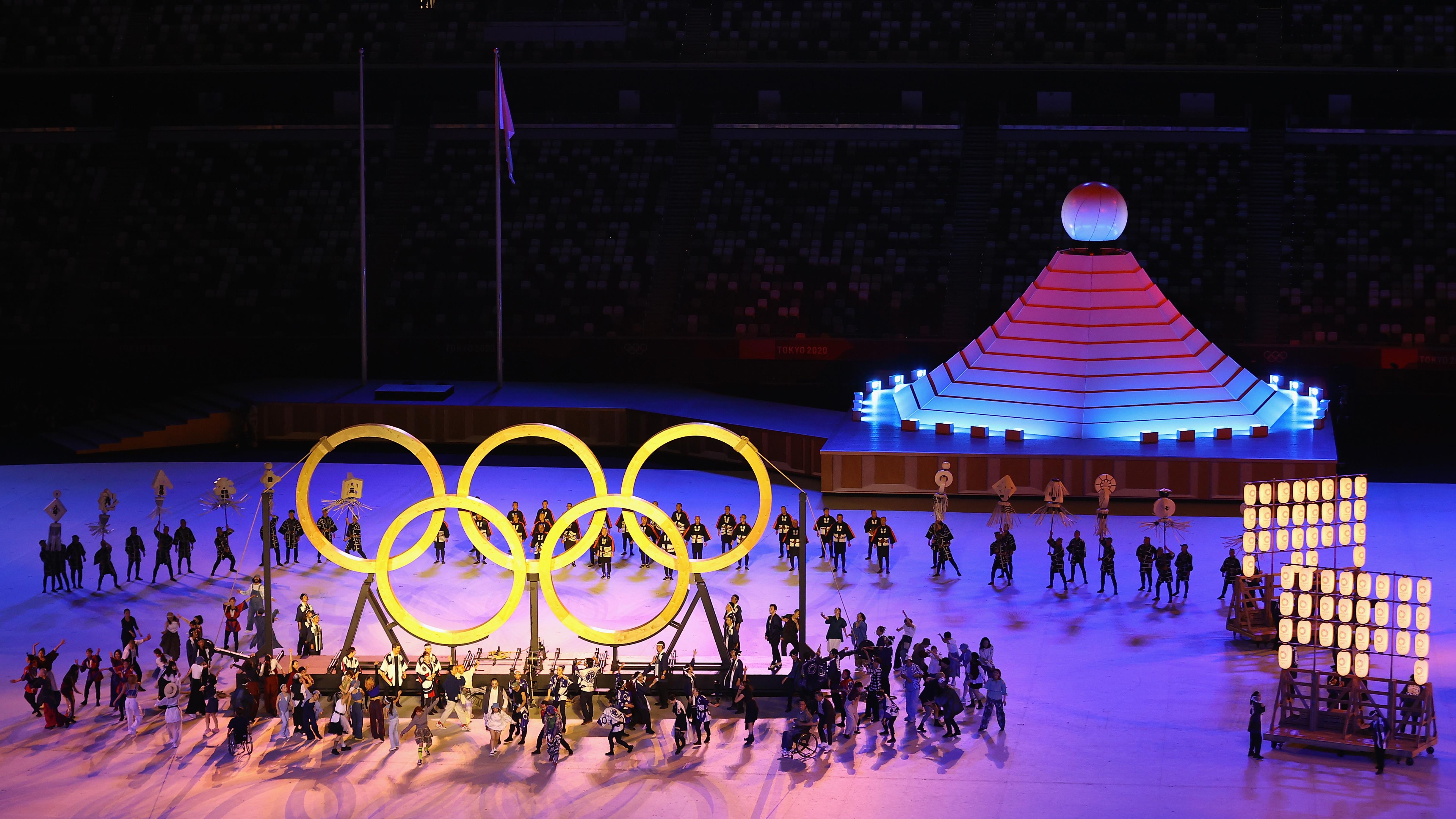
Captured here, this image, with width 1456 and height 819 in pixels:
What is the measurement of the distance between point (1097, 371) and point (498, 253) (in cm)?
1632

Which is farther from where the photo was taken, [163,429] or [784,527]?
[163,429]

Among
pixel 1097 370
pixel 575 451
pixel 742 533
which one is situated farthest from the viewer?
pixel 1097 370

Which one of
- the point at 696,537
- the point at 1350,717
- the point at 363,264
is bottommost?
the point at 1350,717

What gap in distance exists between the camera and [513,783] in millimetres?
22188

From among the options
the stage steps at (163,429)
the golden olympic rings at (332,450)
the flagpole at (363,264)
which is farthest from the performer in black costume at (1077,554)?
the stage steps at (163,429)

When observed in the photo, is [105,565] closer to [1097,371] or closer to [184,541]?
[184,541]

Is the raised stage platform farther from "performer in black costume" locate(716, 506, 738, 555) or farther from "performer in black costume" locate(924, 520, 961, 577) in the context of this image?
"performer in black costume" locate(716, 506, 738, 555)

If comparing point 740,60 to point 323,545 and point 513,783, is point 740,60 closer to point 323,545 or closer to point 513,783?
point 323,545

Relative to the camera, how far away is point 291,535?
31734mm

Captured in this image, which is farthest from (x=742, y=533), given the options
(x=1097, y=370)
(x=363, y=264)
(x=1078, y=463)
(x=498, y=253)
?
(x=363, y=264)

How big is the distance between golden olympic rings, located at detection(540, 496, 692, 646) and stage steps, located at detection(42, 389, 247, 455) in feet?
64.0

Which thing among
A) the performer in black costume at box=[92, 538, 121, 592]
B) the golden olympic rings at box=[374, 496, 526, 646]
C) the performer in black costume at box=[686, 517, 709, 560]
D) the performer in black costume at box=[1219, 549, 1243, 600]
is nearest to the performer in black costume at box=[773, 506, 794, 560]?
the performer in black costume at box=[686, 517, 709, 560]

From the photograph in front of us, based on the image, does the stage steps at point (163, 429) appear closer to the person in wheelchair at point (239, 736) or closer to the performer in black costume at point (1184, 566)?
the person in wheelchair at point (239, 736)

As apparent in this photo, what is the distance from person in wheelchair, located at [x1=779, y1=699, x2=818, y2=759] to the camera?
2275 cm
